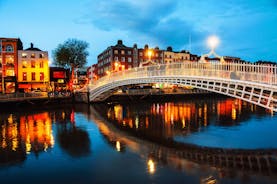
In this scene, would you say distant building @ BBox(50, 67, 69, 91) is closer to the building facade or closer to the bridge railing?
the building facade

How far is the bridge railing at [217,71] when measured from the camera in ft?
42.4

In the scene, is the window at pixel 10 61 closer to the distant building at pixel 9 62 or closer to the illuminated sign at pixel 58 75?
the distant building at pixel 9 62

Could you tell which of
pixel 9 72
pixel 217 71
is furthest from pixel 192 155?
pixel 9 72

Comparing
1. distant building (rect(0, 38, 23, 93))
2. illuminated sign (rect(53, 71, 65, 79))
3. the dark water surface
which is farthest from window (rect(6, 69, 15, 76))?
the dark water surface

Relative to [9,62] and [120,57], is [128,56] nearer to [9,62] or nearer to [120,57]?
[120,57]

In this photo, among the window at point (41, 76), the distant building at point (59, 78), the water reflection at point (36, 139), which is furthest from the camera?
the distant building at point (59, 78)

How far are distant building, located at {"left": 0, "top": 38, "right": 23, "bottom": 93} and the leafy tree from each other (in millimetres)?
7959

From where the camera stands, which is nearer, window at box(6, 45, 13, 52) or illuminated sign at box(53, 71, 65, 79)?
window at box(6, 45, 13, 52)

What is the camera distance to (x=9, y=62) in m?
45.2

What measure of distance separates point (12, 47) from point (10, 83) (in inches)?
263

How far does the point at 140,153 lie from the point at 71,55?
41372 millimetres

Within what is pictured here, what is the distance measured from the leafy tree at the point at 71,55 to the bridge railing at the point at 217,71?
87.6 ft

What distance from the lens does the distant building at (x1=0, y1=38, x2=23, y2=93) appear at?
44.0 metres

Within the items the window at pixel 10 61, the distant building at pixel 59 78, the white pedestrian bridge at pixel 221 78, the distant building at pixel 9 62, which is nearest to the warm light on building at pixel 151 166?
the white pedestrian bridge at pixel 221 78
